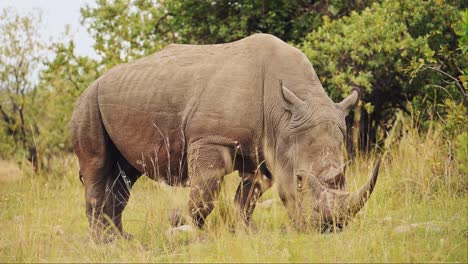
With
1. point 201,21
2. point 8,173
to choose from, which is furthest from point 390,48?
point 8,173

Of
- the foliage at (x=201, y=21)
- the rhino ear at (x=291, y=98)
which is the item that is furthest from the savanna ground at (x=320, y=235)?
the foliage at (x=201, y=21)

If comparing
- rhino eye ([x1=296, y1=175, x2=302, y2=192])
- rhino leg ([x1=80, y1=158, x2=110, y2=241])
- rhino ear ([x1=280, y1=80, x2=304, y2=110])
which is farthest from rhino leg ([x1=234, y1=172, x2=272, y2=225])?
rhino leg ([x1=80, y1=158, x2=110, y2=241])

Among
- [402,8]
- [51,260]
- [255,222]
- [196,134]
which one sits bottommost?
[255,222]

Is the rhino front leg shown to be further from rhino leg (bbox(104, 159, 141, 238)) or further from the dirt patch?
the dirt patch

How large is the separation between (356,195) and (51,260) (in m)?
2.34

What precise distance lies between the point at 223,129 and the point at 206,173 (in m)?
0.42

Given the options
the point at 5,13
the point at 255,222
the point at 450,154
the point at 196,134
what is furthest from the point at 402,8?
the point at 5,13

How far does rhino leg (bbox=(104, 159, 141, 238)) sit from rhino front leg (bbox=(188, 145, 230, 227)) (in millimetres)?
1331

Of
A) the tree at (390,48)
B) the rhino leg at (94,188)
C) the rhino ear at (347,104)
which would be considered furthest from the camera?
the tree at (390,48)

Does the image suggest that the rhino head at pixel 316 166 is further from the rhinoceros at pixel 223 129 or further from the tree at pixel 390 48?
the tree at pixel 390 48

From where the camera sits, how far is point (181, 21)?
11547 millimetres

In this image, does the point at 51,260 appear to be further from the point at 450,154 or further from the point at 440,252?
the point at 450,154

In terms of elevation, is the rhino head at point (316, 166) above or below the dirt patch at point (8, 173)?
above

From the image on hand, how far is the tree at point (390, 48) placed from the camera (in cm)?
962
